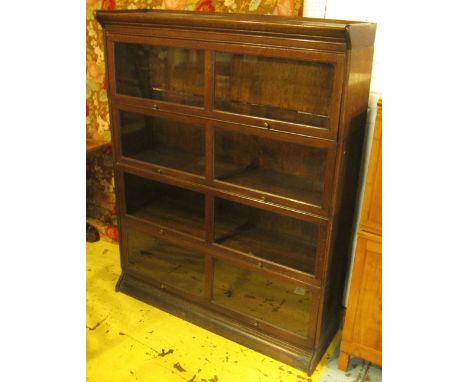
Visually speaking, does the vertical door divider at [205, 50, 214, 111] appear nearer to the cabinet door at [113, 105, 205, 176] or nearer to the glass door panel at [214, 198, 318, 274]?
the cabinet door at [113, 105, 205, 176]

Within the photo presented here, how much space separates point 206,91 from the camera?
179 cm

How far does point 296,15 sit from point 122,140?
38.6 inches

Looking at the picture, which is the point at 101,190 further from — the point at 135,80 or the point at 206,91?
the point at 206,91

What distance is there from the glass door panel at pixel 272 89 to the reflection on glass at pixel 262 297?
0.71m

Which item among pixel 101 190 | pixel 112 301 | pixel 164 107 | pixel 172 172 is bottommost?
pixel 112 301

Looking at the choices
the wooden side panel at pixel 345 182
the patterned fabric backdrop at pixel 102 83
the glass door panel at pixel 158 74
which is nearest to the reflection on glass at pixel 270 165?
the wooden side panel at pixel 345 182

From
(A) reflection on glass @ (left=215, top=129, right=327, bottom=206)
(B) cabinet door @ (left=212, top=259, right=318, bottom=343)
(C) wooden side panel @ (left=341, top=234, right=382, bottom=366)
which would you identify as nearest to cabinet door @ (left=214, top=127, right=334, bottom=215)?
(A) reflection on glass @ (left=215, top=129, right=327, bottom=206)

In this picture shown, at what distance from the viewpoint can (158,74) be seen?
2070mm

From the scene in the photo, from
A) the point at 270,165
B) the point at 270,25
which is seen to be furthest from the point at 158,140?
the point at 270,25

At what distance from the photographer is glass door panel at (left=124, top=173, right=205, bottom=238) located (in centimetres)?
218

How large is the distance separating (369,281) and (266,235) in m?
0.54

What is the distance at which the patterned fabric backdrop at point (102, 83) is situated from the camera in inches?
78.1
